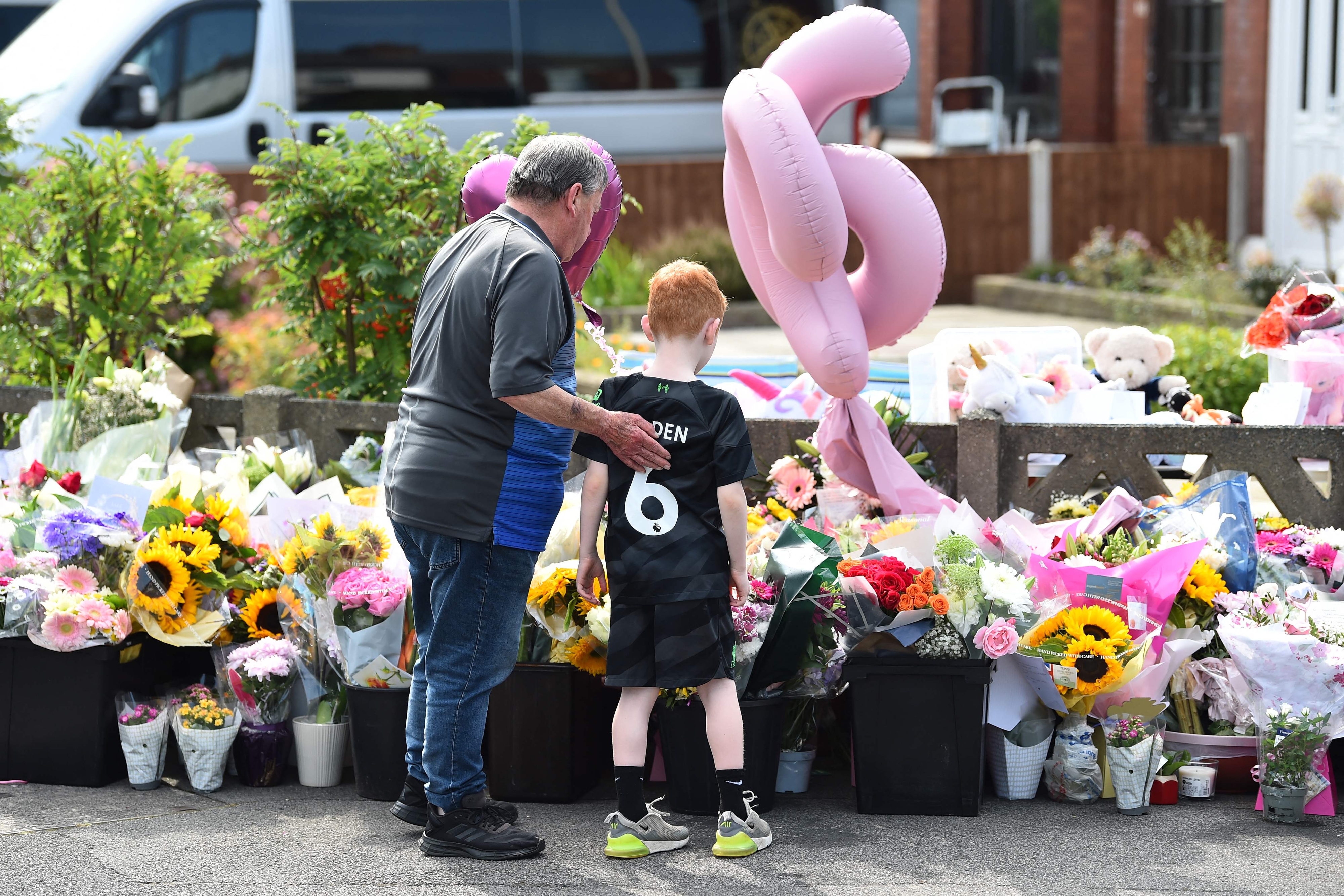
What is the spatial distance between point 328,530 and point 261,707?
518 millimetres

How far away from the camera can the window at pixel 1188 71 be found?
14.7 meters

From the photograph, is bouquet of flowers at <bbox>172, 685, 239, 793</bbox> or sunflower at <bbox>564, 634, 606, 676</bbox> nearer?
sunflower at <bbox>564, 634, 606, 676</bbox>

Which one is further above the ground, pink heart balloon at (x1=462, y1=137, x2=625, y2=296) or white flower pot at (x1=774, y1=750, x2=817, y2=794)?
pink heart balloon at (x1=462, y1=137, x2=625, y2=296)

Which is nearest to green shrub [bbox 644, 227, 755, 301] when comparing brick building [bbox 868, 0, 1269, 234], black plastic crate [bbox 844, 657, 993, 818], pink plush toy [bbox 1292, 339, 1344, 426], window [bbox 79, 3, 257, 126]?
window [bbox 79, 3, 257, 126]

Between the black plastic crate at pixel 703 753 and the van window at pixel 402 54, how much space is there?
29.2ft

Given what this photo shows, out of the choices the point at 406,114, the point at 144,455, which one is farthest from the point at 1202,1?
the point at 144,455

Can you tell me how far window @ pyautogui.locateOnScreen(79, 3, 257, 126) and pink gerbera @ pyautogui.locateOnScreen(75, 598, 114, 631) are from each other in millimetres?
7716

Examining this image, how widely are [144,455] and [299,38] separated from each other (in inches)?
287

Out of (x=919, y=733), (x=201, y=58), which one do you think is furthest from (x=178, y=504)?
(x=201, y=58)

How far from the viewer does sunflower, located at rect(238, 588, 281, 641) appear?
4500mm

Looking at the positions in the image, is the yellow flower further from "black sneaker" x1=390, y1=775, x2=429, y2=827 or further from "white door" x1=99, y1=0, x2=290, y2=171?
"white door" x1=99, y1=0, x2=290, y2=171

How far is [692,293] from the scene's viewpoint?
12.6 feet

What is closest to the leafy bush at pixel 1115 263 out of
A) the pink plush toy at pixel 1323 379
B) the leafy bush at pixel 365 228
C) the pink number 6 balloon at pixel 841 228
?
the pink plush toy at pixel 1323 379

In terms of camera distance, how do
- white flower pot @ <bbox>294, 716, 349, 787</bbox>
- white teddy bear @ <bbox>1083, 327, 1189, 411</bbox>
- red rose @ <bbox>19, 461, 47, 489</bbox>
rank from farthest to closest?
white teddy bear @ <bbox>1083, 327, 1189, 411</bbox> → red rose @ <bbox>19, 461, 47, 489</bbox> → white flower pot @ <bbox>294, 716, 349, 787</bbox>
